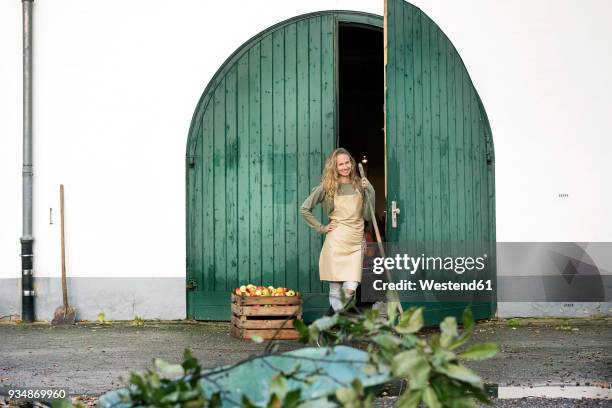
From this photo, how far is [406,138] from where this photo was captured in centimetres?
814

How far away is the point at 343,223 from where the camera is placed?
686 centimetres

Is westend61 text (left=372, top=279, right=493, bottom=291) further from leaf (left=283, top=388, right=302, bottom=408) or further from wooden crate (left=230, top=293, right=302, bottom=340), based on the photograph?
leaf (left=283, top=388, right=302, bottom=408)

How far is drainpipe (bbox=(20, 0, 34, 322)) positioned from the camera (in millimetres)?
8141

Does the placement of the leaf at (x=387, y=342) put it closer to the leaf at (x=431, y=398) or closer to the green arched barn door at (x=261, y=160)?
the leaf at (x=431, y=398)

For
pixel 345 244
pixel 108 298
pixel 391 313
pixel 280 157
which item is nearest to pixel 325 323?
pixel 391 313

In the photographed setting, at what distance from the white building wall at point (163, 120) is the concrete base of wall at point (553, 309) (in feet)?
2.25

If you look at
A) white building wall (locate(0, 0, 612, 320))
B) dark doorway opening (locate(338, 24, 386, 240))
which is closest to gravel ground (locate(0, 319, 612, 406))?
white building wall (locate(0, 0, 612, 320))

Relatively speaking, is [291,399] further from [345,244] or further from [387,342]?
[345,244]

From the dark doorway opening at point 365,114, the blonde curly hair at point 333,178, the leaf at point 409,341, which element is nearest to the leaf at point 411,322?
the leaf at point 409,341

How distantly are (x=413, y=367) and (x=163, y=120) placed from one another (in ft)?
21.8

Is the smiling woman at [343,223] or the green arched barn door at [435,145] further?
the green arched barn door at [435,145]

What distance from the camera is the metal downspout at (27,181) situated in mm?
8141

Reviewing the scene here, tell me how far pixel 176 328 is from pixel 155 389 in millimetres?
6033

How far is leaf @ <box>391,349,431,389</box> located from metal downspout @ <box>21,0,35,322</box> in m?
6.77
